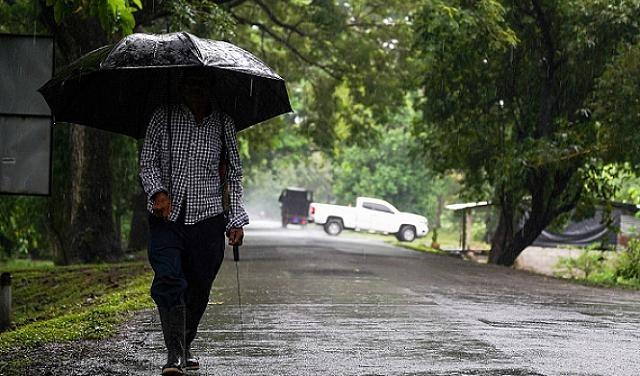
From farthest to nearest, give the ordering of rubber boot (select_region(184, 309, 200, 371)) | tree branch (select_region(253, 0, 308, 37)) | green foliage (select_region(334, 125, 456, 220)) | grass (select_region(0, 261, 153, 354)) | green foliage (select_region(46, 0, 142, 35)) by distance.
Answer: green foliage (select_region(334, 125, 456, 220)) → tree branch (select_region(253, 0, 308, 37)) → grass (select_region(0, 261, 153, 354)) → green foliage (select_region(46, 0, 142, 35)) → rubber boot (select_region(184, 309, 200, 371))

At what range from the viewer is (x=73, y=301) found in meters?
12.5

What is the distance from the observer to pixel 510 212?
963 inches

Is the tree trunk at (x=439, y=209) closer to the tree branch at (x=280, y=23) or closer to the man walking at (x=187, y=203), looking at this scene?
the tree branch at (x=280, y=23)

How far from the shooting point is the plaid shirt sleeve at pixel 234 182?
5941 mm

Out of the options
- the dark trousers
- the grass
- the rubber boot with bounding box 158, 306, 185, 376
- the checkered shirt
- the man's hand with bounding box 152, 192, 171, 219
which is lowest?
the grass

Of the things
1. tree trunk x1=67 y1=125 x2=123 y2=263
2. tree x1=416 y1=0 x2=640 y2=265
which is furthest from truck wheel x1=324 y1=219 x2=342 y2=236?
tree trunk x1=67 y1=125 x2=123 y2=263

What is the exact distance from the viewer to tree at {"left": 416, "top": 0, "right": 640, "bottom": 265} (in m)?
19.0

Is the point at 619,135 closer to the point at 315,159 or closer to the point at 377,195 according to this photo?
the point at 377,195

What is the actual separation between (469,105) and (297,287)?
1171cm

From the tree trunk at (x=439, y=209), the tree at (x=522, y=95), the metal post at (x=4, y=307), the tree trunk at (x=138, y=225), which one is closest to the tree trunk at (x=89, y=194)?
→ the tree trunk at (x=138, y=225)

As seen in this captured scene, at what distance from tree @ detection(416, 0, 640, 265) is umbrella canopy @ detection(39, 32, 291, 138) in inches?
487

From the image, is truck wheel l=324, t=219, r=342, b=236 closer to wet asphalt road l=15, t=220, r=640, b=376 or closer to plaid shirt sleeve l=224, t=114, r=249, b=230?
wet asphalt road l=15, t=220, r=640, b=376

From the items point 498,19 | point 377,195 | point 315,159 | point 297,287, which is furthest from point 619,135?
point 315,159

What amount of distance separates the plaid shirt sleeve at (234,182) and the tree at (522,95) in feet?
42.8
